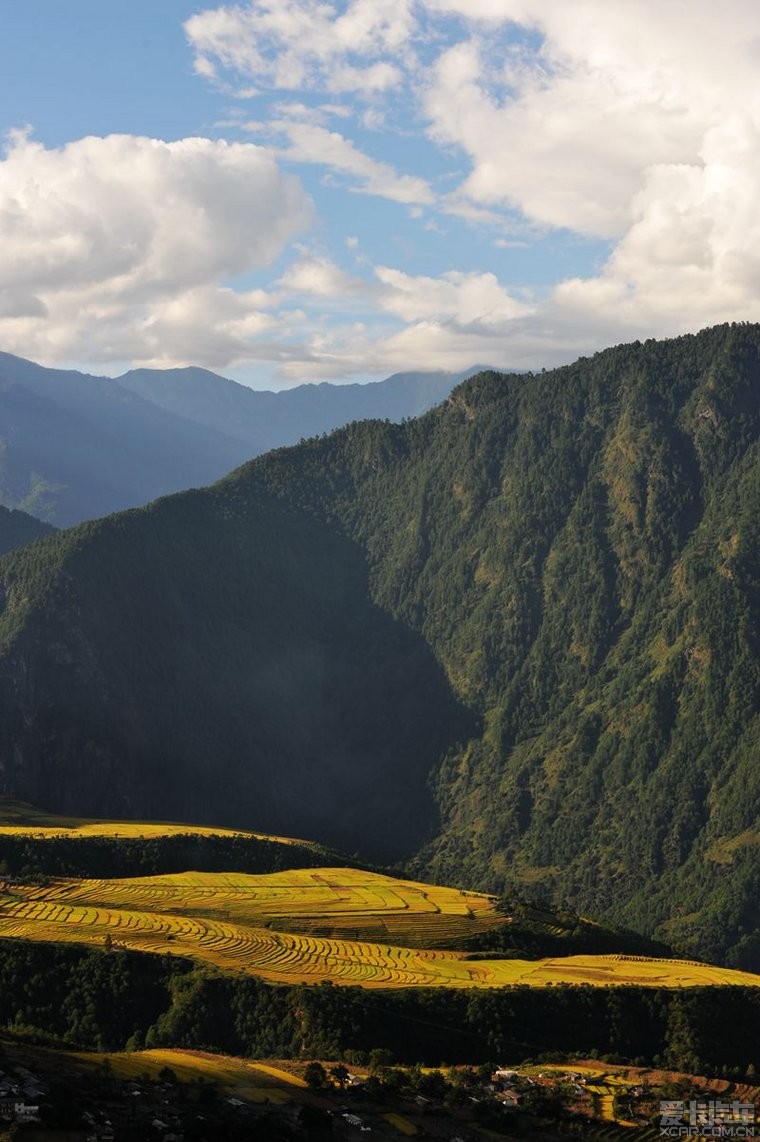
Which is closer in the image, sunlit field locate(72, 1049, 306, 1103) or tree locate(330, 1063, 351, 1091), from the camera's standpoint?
sunlit field locate(72, 1049, 306, 1103)

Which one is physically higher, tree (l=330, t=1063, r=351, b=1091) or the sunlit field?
the sunlit field

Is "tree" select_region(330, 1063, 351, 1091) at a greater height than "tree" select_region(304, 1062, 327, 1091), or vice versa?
"tree" select_region(304, 1062, 327, 1091)

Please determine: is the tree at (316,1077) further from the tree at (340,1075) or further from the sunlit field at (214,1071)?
the tree at (340,1075)

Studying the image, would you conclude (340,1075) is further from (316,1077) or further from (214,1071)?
(214,1071)

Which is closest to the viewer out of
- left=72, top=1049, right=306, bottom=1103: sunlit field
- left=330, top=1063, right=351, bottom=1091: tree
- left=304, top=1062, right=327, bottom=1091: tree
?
left=72, top=1049, right=306, bottom=1103: sunlit field

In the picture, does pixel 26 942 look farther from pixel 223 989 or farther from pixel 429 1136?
pixel 429 1136

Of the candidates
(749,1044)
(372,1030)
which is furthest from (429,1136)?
(749,1044)

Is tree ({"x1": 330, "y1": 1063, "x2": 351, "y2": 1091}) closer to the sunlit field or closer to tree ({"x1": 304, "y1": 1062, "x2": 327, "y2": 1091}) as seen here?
tree ({"x1": 304, "y1": 1062, "x2": 327, "y2": 1091})

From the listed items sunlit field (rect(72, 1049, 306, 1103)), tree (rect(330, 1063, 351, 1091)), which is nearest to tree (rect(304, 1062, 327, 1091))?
sunlit field (rect(72, 1049, 306, 1103))

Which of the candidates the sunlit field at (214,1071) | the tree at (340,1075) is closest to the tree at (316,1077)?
the sunlit field at (214,1071)

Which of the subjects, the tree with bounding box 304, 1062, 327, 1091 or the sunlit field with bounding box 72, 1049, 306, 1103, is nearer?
the sunlit field with bounding box 72, 1049, 306, 1103

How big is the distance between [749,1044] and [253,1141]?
108 m

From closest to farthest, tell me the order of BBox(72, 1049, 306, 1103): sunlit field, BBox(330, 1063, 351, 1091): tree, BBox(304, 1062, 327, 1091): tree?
BBox(72, 1049, 306, 1103): sunlit field < BBox(304, 1062, 327, 1091): tree < BBox(330, 1063, 351, 1091): tree

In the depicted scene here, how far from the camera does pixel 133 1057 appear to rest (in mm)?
142000
